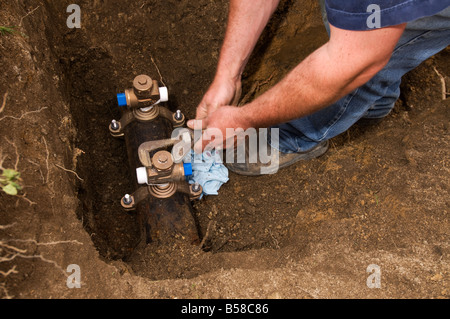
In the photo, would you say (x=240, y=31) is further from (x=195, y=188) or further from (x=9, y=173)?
(x=9, y=173)

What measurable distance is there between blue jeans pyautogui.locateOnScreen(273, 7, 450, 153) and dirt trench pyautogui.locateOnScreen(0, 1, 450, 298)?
0.61 feet

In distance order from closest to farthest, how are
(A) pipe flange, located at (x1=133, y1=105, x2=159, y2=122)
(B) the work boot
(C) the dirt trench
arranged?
(C) the dirt trench, (A) pipe flange, located at (x1=133, y1=105, x2=159, y2=122), (B) the work boot

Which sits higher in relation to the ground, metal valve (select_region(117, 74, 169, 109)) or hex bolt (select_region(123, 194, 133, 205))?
metal valve (select_region(117, 74, 169, 109))

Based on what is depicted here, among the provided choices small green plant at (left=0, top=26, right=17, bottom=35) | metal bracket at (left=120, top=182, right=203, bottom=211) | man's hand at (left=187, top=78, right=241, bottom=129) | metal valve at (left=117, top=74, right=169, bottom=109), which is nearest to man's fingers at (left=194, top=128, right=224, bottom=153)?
man's hand at (left=187, top=78, right=241, bottom=129)

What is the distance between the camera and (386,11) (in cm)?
117

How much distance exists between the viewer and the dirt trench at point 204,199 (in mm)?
1448

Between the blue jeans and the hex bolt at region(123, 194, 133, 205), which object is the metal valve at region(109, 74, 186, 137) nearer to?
the hex bolt at region(123, 194, 133, 205)

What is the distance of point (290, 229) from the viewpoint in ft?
6.53

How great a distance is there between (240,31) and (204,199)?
3.11 feet

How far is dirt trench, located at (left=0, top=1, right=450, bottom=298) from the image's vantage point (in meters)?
1.45

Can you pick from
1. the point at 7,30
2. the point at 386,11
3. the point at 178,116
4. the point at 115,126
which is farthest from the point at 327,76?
the point at 7,30

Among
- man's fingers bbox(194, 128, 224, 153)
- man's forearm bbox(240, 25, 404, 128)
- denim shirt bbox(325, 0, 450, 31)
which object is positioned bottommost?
man's fingers bbox(194, 128, 224, 153)

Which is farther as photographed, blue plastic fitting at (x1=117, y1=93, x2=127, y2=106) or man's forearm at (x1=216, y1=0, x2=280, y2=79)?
blue plastic fitting at (x1=117, y1=93, x2=127, y2=106)
